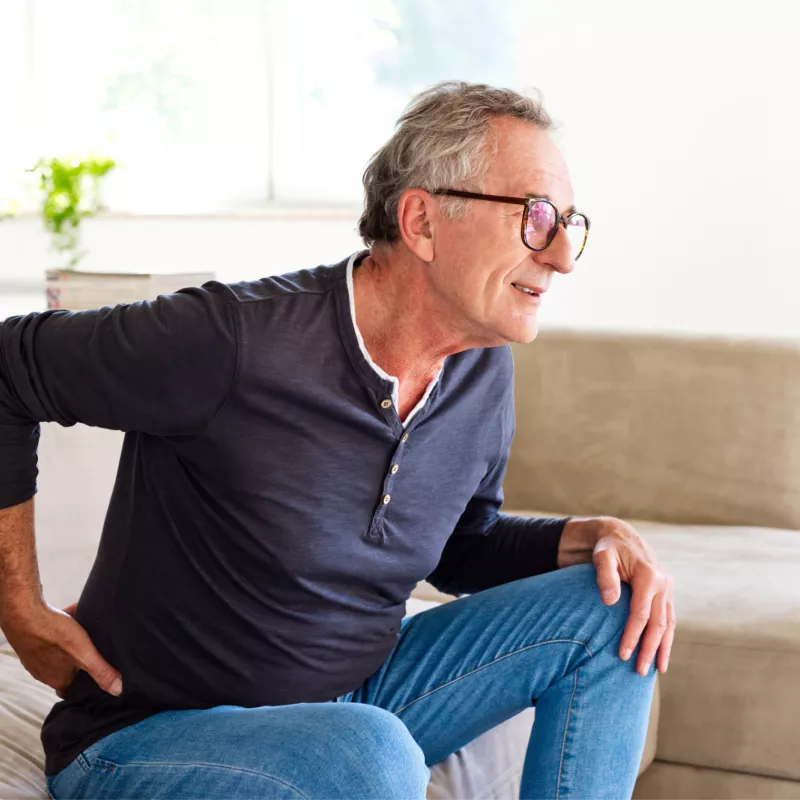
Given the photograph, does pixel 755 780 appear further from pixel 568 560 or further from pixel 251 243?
pixel 251 243

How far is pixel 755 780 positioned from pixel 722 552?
530 millimetres

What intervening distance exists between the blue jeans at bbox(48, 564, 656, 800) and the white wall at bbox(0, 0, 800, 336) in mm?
1930

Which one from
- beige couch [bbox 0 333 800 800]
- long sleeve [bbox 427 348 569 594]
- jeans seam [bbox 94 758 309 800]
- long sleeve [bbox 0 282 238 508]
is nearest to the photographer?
jeans seam [bbox 94 758 309 800]

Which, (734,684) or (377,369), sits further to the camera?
(734,684)

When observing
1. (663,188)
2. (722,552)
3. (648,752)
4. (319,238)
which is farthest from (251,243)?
(648,752)

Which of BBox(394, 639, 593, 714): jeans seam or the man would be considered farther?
BBox(394, 639, 593, 714): jeans seam

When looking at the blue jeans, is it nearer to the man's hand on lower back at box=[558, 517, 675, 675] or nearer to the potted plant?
the man's hand on lower back at box=[558, 517, 675, 675]

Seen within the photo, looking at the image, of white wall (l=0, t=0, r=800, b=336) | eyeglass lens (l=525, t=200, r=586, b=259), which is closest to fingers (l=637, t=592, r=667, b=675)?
eyeglass lens (l=525, t=200, r=586, b=259)

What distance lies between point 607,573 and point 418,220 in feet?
1.60

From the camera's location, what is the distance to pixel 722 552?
2.17 meters

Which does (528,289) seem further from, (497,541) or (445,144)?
(497,541)

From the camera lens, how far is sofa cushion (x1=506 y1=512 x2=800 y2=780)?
1725 millimetres

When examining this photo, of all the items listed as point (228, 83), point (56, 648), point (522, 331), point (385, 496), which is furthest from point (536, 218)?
point (228, 83)

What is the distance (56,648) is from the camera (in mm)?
1230
